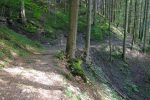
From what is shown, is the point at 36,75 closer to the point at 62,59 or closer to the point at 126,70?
the point at 62,59

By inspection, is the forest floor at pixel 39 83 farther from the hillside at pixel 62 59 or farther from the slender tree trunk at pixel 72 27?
the slender tree trunk at pixel 72 27

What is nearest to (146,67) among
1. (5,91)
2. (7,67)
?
(7,67)

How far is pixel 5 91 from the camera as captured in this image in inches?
331

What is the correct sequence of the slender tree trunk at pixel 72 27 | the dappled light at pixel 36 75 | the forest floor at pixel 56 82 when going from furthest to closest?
the slender tree trunk at pixel 72 27 → the dappled light at pixel 36 75 → the forest floor at pixel 56 82

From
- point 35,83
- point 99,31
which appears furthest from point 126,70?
point 35,83

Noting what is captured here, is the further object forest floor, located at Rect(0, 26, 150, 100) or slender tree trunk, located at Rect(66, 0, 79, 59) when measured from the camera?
slender tree trunk, located at Rect(66, 0, 79, 59)

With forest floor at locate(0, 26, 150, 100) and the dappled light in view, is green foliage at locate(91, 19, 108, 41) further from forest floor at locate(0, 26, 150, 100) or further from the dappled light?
the dappled light

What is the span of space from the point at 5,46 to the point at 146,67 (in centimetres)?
1537

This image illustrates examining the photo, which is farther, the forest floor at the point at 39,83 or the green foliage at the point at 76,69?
the green foliage at the point at 76,69

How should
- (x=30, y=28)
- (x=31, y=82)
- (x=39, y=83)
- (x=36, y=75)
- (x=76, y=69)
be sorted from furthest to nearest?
(x=30, y=28)
(x=76, y=69)
(x=36, y=75)
(x=39, y=83)
(x=31, y=82)

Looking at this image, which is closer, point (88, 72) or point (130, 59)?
point (88, 72)

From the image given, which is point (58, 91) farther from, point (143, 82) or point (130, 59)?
point (130, 59)

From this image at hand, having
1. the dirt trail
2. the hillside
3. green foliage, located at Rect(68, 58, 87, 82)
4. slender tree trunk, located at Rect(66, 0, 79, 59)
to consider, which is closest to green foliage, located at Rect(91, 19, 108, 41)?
the hillside

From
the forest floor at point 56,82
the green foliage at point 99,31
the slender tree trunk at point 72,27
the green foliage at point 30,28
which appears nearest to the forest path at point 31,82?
the forest floor at point 56,82
